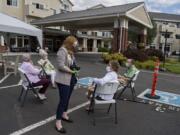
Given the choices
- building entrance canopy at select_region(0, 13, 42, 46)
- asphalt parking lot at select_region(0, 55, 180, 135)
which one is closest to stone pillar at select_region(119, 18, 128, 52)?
Answer: building entrance canopy at select_region(0, 13, 42, 46)

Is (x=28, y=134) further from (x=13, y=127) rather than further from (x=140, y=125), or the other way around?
(x=140, y=125)

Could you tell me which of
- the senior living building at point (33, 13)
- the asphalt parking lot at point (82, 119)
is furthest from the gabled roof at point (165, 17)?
the asphalt parking lot at point (82, 119)

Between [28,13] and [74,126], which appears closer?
[74,126]

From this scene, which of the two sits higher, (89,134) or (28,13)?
(28,13)

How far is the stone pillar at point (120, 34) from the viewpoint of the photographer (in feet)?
66.6

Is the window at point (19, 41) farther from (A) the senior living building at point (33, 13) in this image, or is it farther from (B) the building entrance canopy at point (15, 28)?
(B) the building entrance canopy at point (15, 28)

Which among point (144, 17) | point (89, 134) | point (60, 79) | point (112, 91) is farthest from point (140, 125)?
point (144, 17)

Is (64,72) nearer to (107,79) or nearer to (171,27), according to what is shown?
(107,79)

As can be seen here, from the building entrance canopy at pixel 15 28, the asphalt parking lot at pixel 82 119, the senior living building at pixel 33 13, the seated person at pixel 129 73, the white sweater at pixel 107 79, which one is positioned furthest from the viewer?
the senior living building at pixel 33 13

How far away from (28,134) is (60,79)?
117 cm

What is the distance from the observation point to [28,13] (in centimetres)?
3397

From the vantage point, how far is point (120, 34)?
66.8ft

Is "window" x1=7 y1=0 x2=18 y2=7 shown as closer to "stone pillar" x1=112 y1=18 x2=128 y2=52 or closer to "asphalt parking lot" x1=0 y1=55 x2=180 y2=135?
"stone pillar" x1=112 y1=18 x2=128 y2=52

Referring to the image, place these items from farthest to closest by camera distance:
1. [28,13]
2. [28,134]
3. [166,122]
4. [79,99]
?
[28,13] < [79,99] < [166,122] < [28,134]
